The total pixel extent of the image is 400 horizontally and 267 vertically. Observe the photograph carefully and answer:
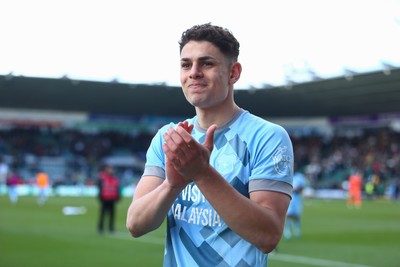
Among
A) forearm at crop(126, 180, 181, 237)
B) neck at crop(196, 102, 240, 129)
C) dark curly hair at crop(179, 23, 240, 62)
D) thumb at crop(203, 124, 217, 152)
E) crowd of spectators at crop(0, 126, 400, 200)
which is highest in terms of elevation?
dark curly hair at crop(179, 23, 240, 62)

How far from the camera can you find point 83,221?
22906 millimetres

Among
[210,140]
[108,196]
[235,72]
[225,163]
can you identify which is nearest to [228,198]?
[210,140]

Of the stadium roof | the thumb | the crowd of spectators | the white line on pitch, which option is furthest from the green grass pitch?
the crowd of spectators

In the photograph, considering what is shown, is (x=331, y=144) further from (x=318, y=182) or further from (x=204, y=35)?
(x=204, y=35)

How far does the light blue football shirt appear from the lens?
2.90m

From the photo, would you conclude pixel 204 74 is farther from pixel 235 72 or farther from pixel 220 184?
pixel 220 184

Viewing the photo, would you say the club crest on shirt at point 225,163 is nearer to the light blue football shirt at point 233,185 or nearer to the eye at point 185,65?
the light blue football shirt at point 233,185

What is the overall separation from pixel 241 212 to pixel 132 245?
43.5 ft

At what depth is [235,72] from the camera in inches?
122

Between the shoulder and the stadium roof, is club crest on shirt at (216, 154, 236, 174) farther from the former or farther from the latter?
the stadium roof

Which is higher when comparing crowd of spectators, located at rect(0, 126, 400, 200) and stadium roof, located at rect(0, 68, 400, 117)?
stadium roof, located at rect(0, 68, 400, 117)

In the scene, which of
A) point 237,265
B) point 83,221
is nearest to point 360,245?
point 83,221

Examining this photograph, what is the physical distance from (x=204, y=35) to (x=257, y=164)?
2.07ft

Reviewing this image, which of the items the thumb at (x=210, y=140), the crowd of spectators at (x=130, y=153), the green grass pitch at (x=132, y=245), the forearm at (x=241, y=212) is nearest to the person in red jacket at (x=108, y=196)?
the green grass pitch at (x=132, y=245)
